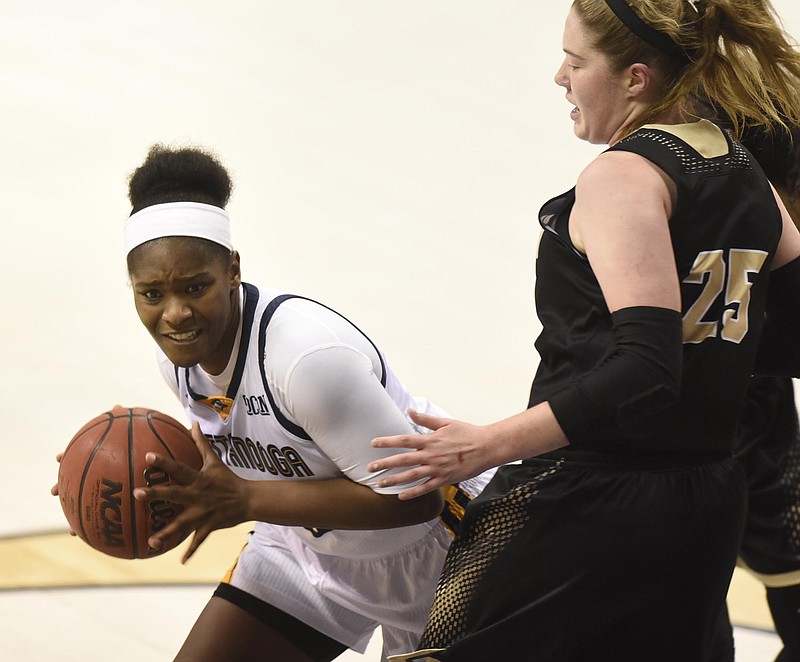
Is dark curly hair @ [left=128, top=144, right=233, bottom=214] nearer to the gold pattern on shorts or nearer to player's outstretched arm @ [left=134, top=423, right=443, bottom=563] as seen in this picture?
player's outstretched arm @ [left=134, top=423, right=443, bottom=563]

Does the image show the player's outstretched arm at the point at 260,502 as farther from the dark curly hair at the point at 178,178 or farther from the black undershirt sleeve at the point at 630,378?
the black undershirt sleeve at the point at 630,378

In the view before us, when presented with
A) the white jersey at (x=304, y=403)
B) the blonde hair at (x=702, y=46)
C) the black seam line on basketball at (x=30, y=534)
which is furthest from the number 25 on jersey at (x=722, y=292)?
the black seam line on basketball at (x=30, y=534)

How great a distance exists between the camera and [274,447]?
2332mm

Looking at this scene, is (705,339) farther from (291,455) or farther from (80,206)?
(80,206)

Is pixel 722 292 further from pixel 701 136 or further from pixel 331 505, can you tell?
pixel 331 505

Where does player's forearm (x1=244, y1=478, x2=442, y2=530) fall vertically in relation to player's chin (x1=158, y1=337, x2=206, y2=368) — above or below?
below

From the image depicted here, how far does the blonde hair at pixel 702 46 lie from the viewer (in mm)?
1837

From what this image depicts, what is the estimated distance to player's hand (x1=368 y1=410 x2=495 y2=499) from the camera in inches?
68.7

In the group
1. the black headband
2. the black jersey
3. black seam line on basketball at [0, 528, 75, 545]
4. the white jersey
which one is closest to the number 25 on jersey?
the black jersey

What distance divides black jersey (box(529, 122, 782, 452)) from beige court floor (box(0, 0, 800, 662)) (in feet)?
5.93

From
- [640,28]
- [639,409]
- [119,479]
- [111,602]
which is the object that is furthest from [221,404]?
[111,602]

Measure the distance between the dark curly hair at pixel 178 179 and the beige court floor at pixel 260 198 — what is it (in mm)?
1519

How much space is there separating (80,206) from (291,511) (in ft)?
15.9

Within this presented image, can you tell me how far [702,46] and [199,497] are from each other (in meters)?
1.11
